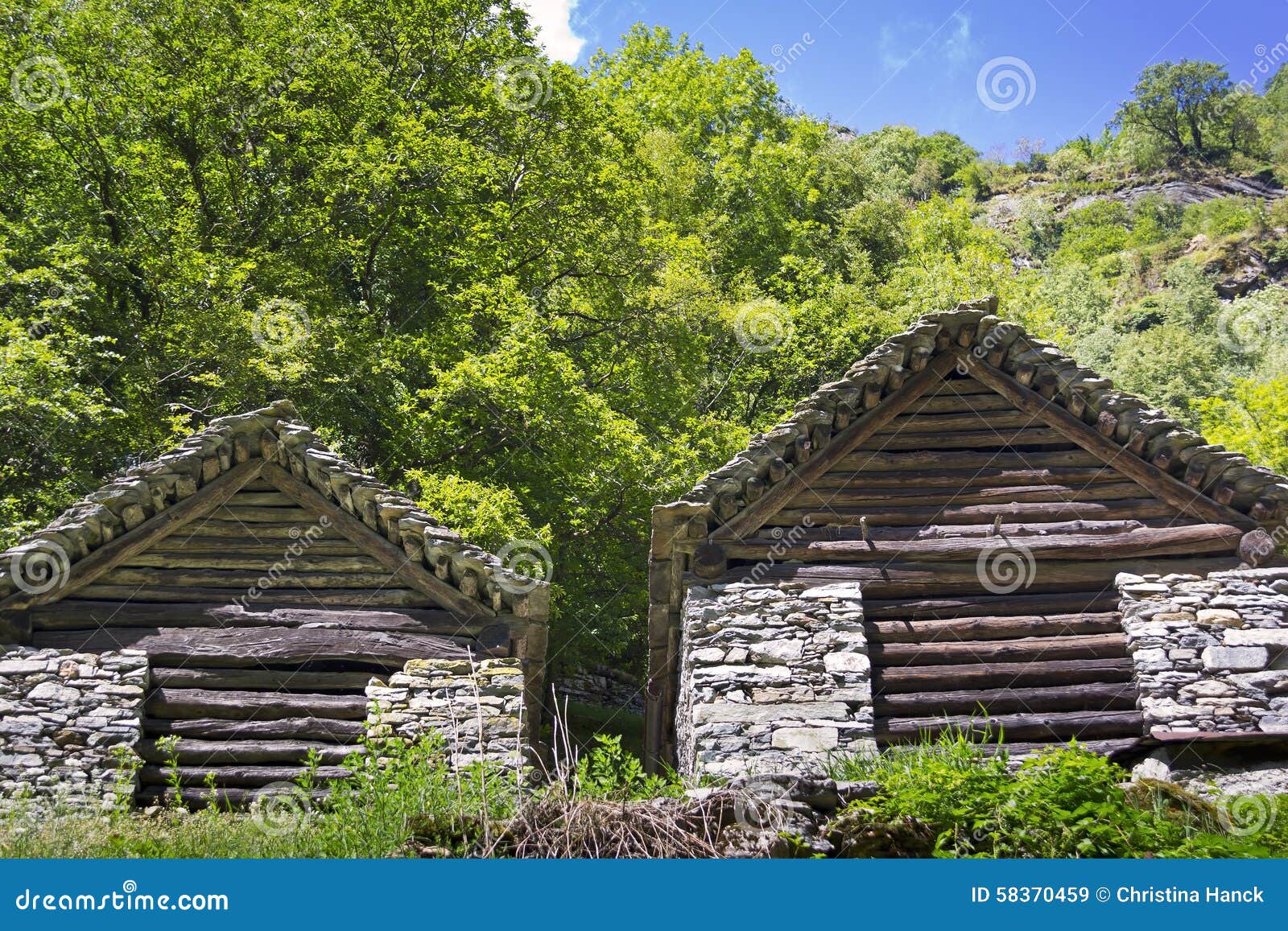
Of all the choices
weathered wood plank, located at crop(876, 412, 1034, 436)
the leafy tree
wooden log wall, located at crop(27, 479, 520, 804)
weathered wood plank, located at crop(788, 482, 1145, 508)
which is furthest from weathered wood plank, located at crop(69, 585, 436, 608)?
the leafy tree

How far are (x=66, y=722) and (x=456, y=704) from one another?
3.60 m

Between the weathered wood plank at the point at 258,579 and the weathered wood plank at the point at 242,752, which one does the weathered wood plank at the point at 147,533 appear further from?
the weathered wood plank at the point at 242,752

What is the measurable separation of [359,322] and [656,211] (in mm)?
13875

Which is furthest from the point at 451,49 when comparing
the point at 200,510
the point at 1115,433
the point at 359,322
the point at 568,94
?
the point at 1115,433

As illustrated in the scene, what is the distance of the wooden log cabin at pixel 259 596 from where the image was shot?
11.3 meters

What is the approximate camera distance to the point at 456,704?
1120 centimetres

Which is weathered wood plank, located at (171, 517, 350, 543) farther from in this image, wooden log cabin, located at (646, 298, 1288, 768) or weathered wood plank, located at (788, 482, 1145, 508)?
weathered wood plank, located at (788, 482, 1145, 508)

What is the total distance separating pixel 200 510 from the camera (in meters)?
12.2

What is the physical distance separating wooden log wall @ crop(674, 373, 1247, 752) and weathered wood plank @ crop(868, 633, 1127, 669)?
0.6 inches

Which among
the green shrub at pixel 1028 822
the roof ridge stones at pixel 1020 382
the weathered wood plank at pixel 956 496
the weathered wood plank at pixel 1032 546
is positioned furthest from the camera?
the weathered wood plank at pixel 956 496

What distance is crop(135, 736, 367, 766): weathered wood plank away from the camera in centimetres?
1100

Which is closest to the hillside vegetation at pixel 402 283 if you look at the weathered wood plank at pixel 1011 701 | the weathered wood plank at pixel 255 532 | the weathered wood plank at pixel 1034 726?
the weathered wood plank at pixel 255 532

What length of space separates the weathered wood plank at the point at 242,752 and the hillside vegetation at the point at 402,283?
7768 millimetres

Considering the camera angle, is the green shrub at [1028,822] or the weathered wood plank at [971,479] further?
the weathered wood plank at [971,479]
